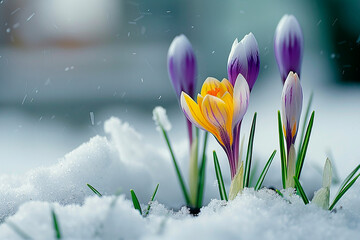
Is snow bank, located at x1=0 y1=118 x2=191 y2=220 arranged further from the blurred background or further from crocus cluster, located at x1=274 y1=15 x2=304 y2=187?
the blurred background

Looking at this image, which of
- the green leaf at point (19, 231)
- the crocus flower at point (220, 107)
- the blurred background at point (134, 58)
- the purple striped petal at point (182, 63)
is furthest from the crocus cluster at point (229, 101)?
the blurred background at point (134, 58)

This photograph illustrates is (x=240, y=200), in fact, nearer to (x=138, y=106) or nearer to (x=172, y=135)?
(x=172, y=135)

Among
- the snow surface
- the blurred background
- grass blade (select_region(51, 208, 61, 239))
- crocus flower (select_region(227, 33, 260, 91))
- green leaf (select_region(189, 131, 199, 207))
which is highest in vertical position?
crocus flower (select_region(227, 33, 260, 91))

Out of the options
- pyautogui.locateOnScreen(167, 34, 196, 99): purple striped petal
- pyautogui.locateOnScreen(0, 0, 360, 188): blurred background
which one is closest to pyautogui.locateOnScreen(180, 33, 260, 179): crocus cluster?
pyautogui.locateOnScreen(167, 34, 196, 99): purple striped petal

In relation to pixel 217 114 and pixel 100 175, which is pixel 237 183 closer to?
pixel 217 114

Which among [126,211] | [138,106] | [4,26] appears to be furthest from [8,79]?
[126,211]

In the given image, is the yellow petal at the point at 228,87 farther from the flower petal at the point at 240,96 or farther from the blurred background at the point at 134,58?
the blurred background at the point at 134,58
